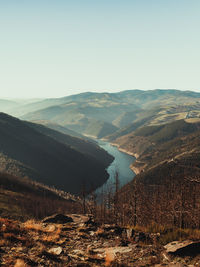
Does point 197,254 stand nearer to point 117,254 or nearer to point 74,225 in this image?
point 117,254

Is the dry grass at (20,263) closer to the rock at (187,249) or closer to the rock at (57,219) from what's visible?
the rock at (187,249)

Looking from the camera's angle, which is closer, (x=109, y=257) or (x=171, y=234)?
(x=109, y=257)

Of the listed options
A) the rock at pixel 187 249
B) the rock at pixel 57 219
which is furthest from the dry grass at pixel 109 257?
the rock at pixel 57 219

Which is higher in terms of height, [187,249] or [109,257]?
[187,249]

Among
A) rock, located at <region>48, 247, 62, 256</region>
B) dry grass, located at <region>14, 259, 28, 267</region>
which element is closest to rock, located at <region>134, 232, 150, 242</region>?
rock, located at <region>48, 247, 62, 256</region>

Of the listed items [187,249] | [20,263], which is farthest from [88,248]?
[187,249]

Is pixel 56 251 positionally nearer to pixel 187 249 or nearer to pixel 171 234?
pixel 187 249

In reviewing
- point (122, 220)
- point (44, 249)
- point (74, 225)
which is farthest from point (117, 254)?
point (122, 220)

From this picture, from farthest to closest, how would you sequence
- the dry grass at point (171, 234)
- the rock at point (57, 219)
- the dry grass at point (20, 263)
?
the rock at point (57, 219)
the dry grass at point (171, 234)
the dry grass at point (20, 263)
